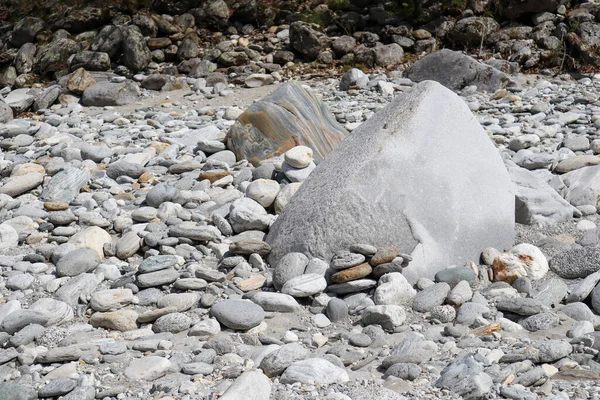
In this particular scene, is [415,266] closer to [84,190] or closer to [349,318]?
[349,318]

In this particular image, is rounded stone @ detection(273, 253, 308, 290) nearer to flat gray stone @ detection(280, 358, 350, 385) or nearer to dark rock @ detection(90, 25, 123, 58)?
flat gray stone @ detection(280, 358, 350, 385)

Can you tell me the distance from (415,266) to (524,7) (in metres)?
7.96

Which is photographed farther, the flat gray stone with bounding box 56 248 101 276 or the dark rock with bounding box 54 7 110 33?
the dark rock with bounding box 54 7 110 33

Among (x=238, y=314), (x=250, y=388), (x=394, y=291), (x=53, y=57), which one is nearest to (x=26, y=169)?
(x=238, y=314)

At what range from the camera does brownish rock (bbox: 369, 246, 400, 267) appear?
11.9 feet

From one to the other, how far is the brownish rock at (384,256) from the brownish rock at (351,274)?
0.05 m

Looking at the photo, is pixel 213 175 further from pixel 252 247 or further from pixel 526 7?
pixel 526 7

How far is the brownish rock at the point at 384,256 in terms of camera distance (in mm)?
3627

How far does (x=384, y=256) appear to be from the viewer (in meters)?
3.62

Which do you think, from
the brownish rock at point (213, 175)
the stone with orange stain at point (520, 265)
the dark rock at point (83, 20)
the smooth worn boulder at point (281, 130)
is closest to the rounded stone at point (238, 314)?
the stone with orange stain at point (520, 265)

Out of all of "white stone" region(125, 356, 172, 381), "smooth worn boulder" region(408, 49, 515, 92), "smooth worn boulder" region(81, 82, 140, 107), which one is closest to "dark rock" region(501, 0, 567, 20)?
"smooth worn boulder" region(408, 49, 515, 92)

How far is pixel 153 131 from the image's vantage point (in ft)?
22.9

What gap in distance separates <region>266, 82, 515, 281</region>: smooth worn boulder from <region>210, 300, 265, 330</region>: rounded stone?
0.57 meters

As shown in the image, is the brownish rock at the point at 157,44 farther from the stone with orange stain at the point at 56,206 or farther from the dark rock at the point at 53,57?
the stone with orange stain at the point at 56,206
